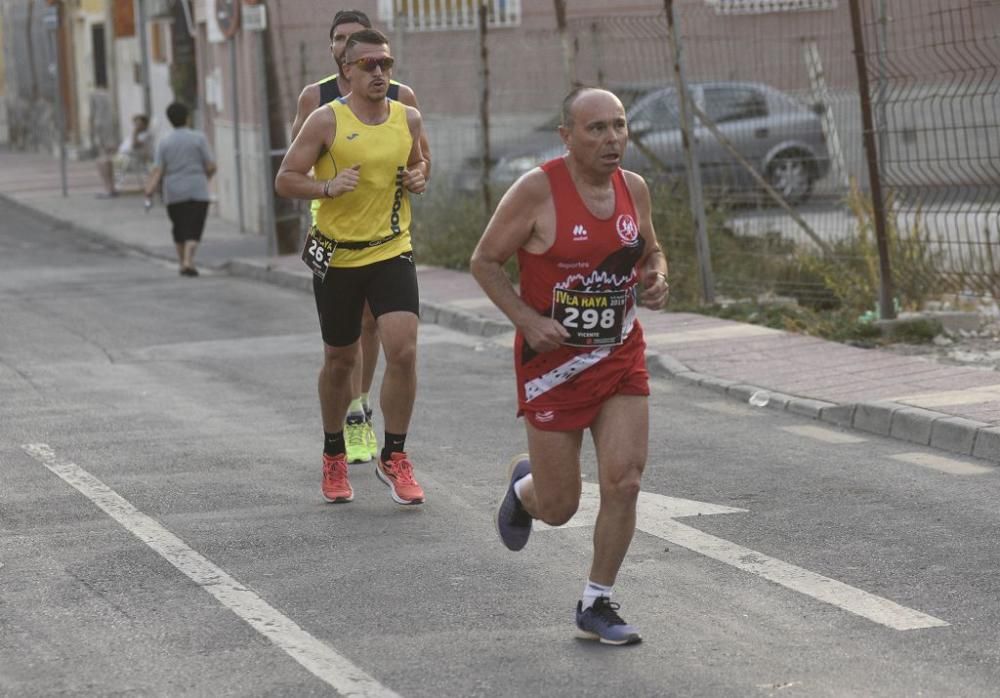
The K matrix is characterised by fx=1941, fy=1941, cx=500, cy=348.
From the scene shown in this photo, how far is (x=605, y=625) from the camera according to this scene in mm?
5883

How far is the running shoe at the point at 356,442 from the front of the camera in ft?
29.3

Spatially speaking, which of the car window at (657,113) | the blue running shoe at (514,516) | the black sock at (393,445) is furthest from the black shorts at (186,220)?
the blue running shoe at (514,516)

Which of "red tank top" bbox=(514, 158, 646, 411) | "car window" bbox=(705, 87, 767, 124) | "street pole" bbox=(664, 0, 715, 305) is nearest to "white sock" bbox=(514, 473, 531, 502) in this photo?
"red tank top" bbox=(514, 158, 646, 411)

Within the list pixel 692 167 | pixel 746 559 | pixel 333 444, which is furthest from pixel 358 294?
pixel 692 167

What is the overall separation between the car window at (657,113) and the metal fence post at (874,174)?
13.8 feet

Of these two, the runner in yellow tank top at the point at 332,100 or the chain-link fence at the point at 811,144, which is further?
the chain-link fence at the point at 811,144

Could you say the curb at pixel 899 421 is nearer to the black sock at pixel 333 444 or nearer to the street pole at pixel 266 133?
the black sock at pixel 333 444

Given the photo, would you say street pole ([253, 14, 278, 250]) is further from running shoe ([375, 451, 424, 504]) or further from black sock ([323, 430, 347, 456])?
running shoe ([375, 451, 424, 504])

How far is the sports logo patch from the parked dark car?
8469mm

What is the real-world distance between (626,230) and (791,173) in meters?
9.01

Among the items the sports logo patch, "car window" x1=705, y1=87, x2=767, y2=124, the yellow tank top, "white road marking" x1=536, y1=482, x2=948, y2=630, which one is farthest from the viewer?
"car window" x1=705, y1=87, x2=767, y2=124

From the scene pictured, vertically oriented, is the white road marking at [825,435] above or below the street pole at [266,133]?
below

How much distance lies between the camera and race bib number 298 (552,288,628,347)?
5.96 m

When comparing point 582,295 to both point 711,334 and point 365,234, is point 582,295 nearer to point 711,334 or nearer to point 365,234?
point 365,234
